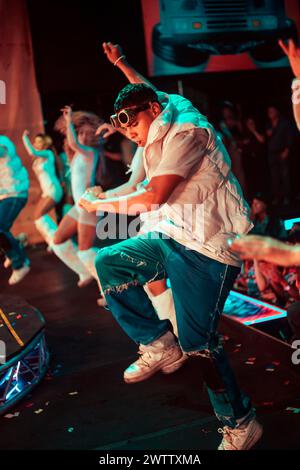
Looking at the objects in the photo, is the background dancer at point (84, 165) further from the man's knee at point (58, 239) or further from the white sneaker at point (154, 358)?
the white sneaker at point (154, 358)

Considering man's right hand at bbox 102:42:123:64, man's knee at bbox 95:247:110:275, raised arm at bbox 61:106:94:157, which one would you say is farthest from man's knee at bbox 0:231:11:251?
man's knee at bbox 95:247:110:275

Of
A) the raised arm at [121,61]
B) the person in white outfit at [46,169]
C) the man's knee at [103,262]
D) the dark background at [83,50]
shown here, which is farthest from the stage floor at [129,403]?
the dark background at [83,50]

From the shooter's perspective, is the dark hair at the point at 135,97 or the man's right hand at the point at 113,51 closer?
the dark hair at the point at 135,97

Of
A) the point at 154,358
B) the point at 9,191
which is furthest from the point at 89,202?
the point at 9,191

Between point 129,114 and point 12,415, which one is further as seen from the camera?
point 12,415

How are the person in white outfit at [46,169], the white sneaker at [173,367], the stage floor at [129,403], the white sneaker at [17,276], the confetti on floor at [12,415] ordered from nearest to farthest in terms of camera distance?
the stage floor at [129,403] < the confetti on floor at [12,415] < the white sneaker at [173,367] < the white sneaker at [17,276] < the person in white outfit at [46,169]

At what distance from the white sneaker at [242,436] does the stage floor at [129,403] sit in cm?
6

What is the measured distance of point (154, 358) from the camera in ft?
9.36

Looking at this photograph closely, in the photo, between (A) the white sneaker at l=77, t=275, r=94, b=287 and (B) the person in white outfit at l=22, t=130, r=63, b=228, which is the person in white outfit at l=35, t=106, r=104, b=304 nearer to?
(A) the white sneaker at l=77, t=275, r=94, b=287

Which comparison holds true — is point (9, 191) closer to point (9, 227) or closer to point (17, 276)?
point (9, 227)

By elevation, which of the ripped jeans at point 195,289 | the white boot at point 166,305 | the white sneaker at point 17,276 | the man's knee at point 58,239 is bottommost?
the white sneaker at point 17,276

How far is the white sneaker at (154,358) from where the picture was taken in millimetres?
2832

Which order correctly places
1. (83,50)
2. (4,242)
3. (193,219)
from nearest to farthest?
1. (193,219)
2. (4,242)
3. (83,50)

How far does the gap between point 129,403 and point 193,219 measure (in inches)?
41.5
